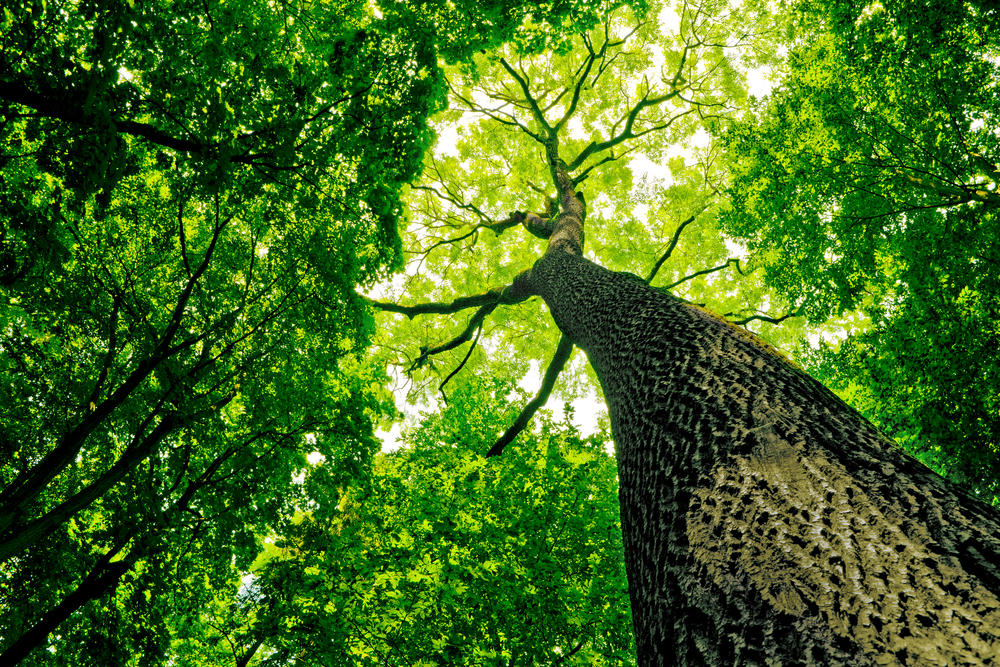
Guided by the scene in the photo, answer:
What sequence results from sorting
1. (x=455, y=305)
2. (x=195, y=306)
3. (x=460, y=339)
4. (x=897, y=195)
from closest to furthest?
(x=195, y=306), (x=897, y=195), (x=455, y=305), (x=460, y=339)

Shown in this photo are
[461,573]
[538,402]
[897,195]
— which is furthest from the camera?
[538,402]

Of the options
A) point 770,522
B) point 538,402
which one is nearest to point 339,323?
point 538,402

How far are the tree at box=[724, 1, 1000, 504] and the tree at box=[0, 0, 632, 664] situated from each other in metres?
3.77

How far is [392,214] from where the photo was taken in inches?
229

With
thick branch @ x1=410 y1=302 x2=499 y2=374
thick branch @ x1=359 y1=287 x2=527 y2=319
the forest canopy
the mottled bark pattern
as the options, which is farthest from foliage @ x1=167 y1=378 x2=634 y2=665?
the mottled bark pattern

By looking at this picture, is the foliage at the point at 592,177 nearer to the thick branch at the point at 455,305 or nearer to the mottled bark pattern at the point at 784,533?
the thick branch at the point at 455,305

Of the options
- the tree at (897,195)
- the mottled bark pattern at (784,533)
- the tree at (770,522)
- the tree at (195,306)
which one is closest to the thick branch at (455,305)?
the tree at (195,306)

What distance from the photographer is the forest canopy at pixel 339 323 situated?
14.4 ft

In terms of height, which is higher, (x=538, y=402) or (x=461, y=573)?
(x=538, y=402)

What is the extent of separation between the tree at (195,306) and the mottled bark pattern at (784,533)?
3646 mm

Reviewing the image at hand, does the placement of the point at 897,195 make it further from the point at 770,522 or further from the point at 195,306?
the point at 195,306

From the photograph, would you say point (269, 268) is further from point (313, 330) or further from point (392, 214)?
point (392, 214)

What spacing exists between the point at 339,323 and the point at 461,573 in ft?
13.4

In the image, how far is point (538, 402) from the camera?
8.27 metres
